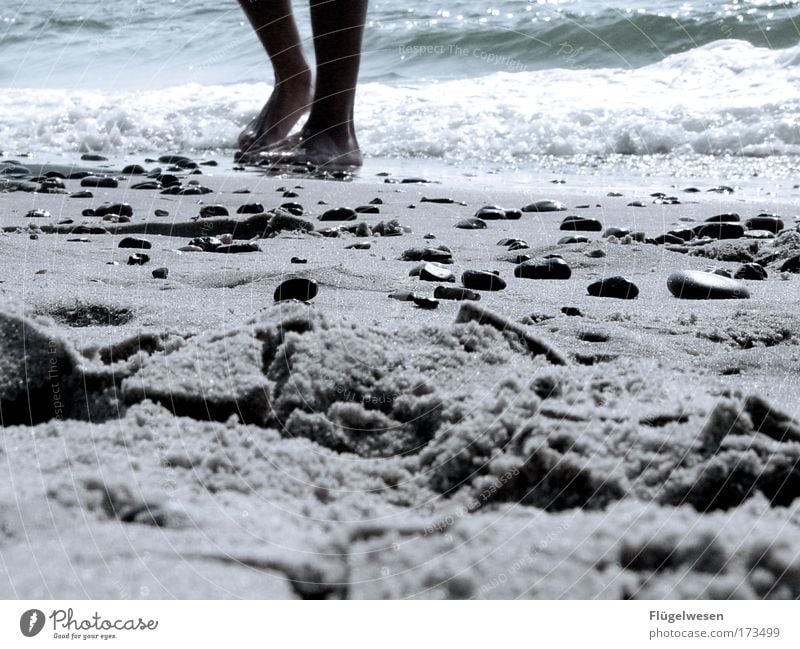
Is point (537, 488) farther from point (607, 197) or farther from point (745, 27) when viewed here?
point (745, 27)

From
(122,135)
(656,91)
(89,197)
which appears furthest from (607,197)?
(122,135)

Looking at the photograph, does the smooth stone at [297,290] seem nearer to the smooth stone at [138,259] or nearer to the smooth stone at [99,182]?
the smooth stone at [138,259]

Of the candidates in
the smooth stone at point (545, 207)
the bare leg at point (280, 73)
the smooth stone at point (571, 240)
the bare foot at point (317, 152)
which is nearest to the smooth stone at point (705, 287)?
the smooth stone at point (571, 240)

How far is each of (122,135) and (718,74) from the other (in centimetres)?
567

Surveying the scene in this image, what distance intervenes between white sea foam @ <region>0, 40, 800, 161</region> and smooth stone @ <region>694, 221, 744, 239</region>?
11.2 ft

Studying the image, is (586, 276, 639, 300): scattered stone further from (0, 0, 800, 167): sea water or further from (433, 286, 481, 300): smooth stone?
(0, 0, 800, 167): sea water

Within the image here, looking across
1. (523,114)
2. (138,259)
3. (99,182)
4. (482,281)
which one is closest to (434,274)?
(482,281)

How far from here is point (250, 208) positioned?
4660 mm

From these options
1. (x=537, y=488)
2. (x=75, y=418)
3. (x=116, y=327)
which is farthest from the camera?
(x=116, y=327)

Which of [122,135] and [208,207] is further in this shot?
[122,135]

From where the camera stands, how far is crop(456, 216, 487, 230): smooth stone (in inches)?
172

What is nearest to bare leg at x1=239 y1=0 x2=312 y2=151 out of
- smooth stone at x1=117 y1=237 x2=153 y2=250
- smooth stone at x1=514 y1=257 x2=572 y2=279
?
smooth stone at x1=117 y1=237 x2=153 y2=250

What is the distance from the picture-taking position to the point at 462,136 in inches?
313
